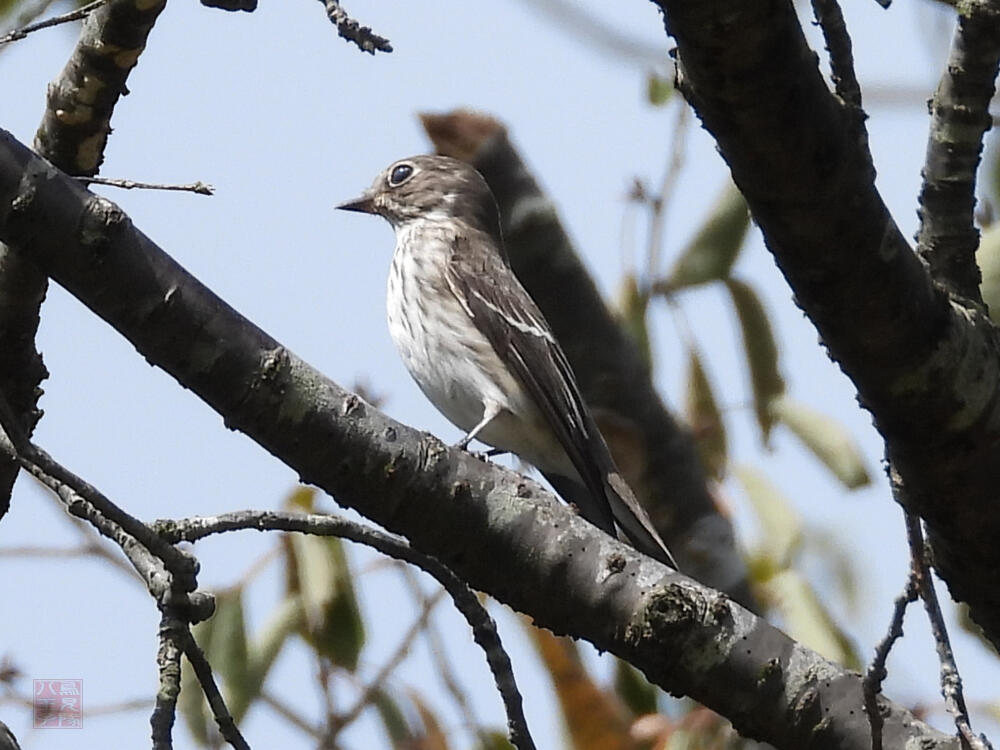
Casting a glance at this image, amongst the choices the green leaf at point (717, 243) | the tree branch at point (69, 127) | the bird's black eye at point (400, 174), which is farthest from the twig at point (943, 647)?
the bird's black eye at point (400, 174)

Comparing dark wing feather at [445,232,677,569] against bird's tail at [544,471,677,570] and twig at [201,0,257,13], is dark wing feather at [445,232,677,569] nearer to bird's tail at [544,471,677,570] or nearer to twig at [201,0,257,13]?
bird's tail at [544,471,677,570]

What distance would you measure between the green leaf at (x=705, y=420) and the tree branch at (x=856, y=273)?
2.10m

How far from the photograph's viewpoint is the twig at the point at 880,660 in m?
2.59

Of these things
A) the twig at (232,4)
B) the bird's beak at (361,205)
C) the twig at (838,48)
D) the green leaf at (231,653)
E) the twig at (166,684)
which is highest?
the bird's beak at (361,205)

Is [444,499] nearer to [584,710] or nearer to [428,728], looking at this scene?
[584,710]

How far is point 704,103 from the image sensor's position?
271 centimetres

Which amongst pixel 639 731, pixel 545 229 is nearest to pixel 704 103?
pixel 639 731

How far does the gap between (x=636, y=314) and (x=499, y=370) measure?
0.61m

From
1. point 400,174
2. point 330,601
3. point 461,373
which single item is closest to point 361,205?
point 400,174

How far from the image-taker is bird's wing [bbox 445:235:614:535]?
543 centimetres

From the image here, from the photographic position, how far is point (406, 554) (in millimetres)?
3166

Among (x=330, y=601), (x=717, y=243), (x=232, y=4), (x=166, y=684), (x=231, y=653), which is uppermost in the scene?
(x=717, y=243)

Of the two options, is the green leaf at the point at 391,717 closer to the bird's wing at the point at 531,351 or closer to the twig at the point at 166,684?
the bird's wing at the point at 531,351

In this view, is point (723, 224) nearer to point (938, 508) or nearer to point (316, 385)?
point (938, 508)
